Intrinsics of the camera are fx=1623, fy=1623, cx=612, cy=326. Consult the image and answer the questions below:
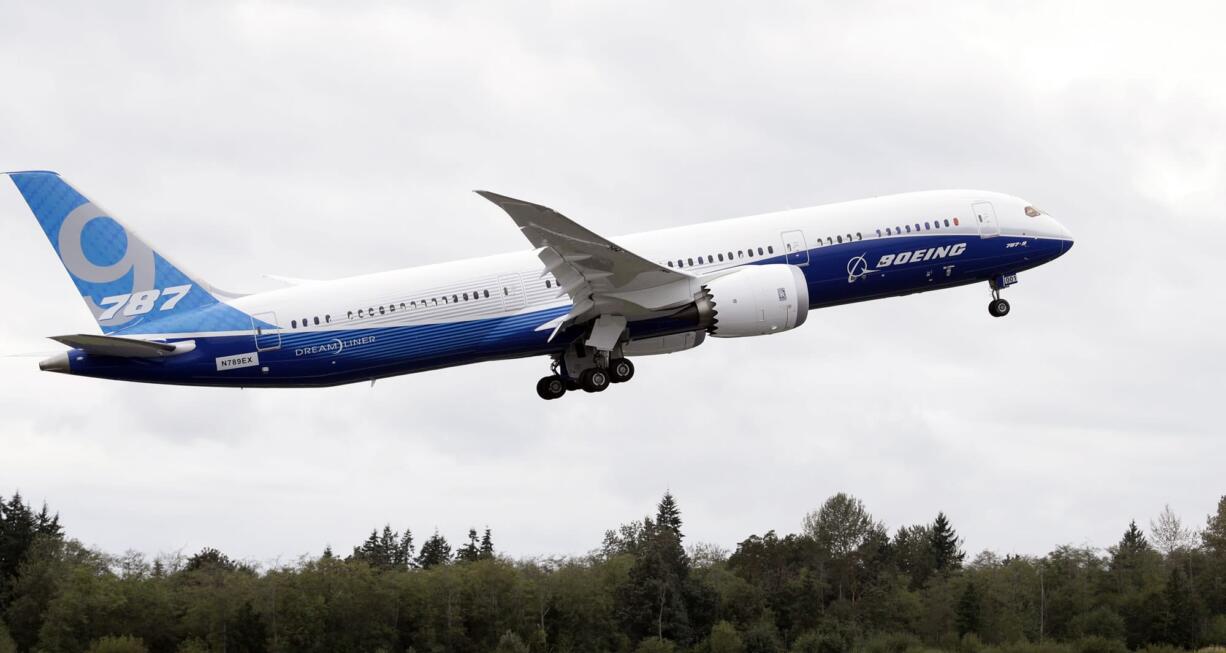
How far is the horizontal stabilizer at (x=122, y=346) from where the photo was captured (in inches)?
1983

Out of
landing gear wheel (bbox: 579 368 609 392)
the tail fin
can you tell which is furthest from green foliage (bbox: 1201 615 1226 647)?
the tail fin

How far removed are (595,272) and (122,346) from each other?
15268 millimetres

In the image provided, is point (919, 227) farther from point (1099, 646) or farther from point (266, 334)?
point (1099, 646)

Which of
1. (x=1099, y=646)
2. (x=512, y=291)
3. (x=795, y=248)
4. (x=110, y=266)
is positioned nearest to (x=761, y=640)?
(x=1099, y=646)

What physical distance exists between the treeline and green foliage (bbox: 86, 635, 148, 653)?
14 cm

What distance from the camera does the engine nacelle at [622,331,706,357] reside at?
192 ft

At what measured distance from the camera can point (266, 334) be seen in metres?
53.1

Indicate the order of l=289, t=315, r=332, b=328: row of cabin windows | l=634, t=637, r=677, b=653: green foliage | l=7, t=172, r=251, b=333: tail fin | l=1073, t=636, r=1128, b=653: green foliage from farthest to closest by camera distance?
l=634, t=637, r=677, b=653: green foliage → l=1073, t=636, r=1128, b=653: green foliage → l=7, t=172, r=251, b=333: tail fin → l=289, t=315, r=332, b=328: row of cabin windows

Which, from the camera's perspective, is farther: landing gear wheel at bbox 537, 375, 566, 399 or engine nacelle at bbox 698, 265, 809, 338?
landing gear wheel at bbox 537, 375, 566, 399

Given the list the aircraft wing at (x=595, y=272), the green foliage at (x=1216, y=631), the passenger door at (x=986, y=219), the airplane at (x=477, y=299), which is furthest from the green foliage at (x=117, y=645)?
the green foliage at (x=1216, y=631)

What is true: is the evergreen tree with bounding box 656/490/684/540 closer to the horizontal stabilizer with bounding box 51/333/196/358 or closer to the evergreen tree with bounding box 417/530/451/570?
the evergreen tree with bounding box 417/530/451/570

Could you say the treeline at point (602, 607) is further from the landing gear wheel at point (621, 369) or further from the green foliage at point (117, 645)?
the landing gear wheel at point (621, 369)

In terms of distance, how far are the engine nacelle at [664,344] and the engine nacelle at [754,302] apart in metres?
4.17

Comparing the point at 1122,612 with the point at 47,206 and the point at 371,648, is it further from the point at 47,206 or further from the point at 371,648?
the point at 47,206
